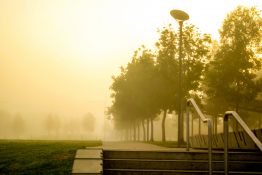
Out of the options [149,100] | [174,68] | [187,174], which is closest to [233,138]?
[187,174]

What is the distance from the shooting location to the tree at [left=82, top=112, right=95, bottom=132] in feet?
448

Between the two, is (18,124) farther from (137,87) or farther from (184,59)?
(184,59)

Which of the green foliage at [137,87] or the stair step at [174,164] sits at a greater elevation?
the green foliage at [137,87]

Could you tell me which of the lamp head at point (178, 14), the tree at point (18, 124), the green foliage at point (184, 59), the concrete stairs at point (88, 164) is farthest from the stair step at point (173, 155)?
the tree at point (18, 124)

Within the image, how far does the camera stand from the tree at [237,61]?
30.1 m

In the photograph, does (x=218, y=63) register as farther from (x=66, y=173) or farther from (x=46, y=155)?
(x=66, y=173)

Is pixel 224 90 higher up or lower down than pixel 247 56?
lower down

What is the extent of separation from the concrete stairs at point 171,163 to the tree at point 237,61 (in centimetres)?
2158

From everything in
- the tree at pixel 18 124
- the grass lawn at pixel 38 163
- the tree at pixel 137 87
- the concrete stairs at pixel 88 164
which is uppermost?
the tree at pixel 137 87

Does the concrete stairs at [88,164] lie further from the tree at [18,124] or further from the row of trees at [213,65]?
the tree at [18,124]

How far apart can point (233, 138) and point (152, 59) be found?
2333 cm

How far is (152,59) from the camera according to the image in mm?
35406

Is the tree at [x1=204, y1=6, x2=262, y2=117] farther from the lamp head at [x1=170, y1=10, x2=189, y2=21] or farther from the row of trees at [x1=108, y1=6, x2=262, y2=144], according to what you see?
the lamp head at [x1=170, y1=10, x2=189, y2=21]

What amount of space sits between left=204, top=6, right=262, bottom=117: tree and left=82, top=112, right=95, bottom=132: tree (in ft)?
351
